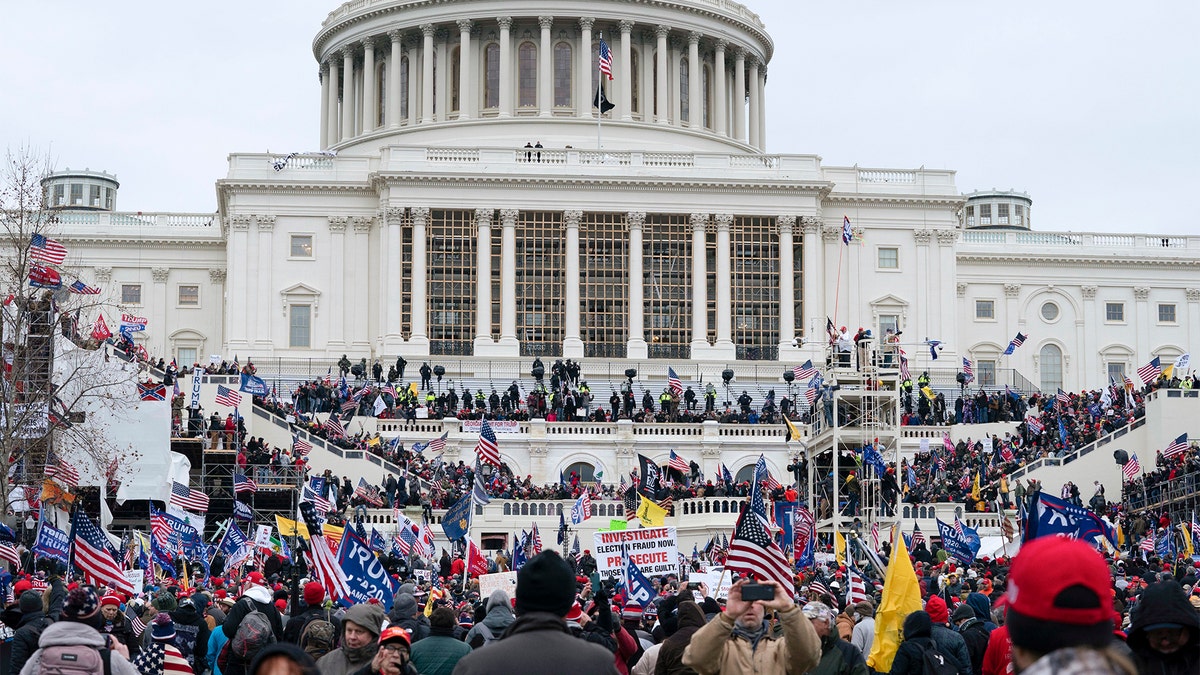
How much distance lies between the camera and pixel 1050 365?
92.2 meters

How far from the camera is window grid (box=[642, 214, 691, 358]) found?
3270 inches

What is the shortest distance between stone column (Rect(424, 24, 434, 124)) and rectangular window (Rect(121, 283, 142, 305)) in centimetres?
1588

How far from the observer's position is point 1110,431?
61906mm

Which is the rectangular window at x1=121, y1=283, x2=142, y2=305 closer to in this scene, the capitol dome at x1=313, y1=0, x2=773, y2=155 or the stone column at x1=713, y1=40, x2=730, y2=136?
the capitol dome at x1=313, y1=0, x2=773, y2=155

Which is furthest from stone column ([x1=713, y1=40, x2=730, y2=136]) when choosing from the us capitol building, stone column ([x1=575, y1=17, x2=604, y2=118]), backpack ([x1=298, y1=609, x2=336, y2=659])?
backpack ([x1=298, y1=609, x2=336, y2=659])

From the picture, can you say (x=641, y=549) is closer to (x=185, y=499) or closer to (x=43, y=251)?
(x=185, y=499)

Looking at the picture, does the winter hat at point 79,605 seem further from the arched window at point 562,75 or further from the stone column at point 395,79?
the stone column at point 395,79

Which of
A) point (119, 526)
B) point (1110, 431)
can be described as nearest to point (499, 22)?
point (1110, 431)

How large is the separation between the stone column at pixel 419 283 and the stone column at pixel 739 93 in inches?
989

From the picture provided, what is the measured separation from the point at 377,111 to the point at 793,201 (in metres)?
25.8

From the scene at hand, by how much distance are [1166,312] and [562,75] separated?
30.5m

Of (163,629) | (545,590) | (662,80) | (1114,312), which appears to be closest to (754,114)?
(662,80)

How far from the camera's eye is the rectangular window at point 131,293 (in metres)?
90.1

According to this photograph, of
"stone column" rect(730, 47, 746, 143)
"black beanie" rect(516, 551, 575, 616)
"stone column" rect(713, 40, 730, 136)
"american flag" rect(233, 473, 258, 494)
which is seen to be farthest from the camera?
"stone column" rect(730, 47, 746, 143)
